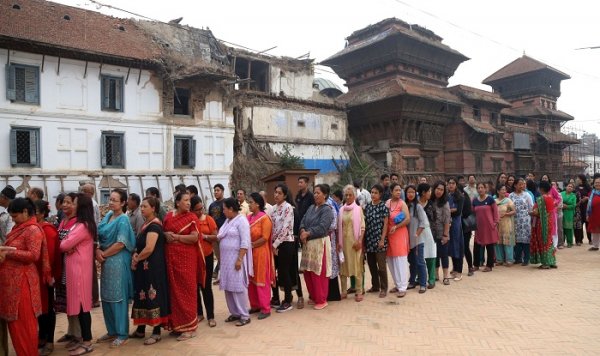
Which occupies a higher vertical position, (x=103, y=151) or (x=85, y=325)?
(x=103, y=151)

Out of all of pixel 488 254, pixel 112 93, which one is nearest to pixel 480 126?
pixel 488 254

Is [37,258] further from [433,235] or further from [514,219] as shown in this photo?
[514,219]

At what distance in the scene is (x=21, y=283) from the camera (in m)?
4.18

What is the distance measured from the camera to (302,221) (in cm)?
636

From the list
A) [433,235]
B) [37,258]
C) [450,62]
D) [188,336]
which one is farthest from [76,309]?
[450,62]

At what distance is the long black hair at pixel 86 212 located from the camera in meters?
4.62

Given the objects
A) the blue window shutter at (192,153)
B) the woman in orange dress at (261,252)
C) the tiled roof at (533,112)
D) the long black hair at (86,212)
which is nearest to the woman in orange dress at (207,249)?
the woman in orange dress at (261,252)

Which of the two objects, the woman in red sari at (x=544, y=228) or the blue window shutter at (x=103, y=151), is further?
the blue window shutter at (x=103, y=151)

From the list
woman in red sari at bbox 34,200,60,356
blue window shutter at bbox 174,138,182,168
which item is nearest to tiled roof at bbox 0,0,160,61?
blue window shutter at bbox 174,138,182,168

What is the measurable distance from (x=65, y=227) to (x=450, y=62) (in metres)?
30.4

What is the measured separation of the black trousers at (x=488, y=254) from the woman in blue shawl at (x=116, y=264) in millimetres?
6966

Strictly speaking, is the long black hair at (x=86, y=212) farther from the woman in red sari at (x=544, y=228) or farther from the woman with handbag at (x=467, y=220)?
the woman in red sari at (x=544, y=228)

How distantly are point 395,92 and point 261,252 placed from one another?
19.9 m

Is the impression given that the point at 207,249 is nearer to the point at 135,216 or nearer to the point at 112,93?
the point at 135,216
